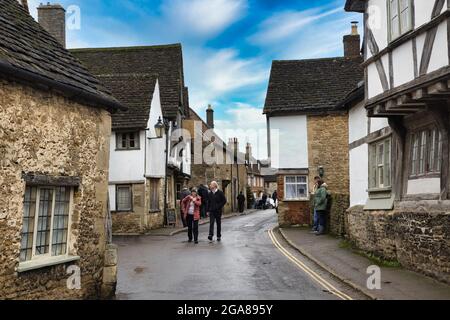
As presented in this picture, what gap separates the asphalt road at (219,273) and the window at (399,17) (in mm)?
→ 5737

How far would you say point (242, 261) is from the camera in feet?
44.8

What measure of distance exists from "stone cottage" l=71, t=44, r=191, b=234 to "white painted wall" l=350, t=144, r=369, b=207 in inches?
374

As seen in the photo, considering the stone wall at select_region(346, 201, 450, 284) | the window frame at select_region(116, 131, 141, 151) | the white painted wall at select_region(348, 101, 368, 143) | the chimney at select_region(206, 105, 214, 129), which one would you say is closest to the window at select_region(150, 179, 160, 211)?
the window frame at select_region(116, 131, 141, 151)

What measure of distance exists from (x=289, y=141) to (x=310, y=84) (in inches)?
149

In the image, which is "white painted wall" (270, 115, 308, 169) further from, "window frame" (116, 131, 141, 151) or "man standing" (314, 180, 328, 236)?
"window frame" (116, 131, 141, 151)

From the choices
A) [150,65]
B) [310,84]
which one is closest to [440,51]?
[310,84]

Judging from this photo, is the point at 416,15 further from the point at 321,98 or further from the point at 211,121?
the point at 211,121

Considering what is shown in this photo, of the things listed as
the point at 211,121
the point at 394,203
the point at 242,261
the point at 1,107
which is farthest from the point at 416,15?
the point at 211,121

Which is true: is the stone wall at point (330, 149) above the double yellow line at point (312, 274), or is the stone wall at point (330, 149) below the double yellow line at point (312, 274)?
above

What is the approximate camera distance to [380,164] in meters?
14.4

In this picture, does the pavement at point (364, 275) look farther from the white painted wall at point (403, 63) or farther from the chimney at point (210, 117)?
the chimney at point (210, 117)

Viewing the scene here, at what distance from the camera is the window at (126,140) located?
24.6 metres

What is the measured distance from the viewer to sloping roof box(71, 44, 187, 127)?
29000mm

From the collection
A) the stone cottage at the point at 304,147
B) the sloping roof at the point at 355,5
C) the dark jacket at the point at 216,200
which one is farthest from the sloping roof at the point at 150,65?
the sloping roof at the point at 355,5
